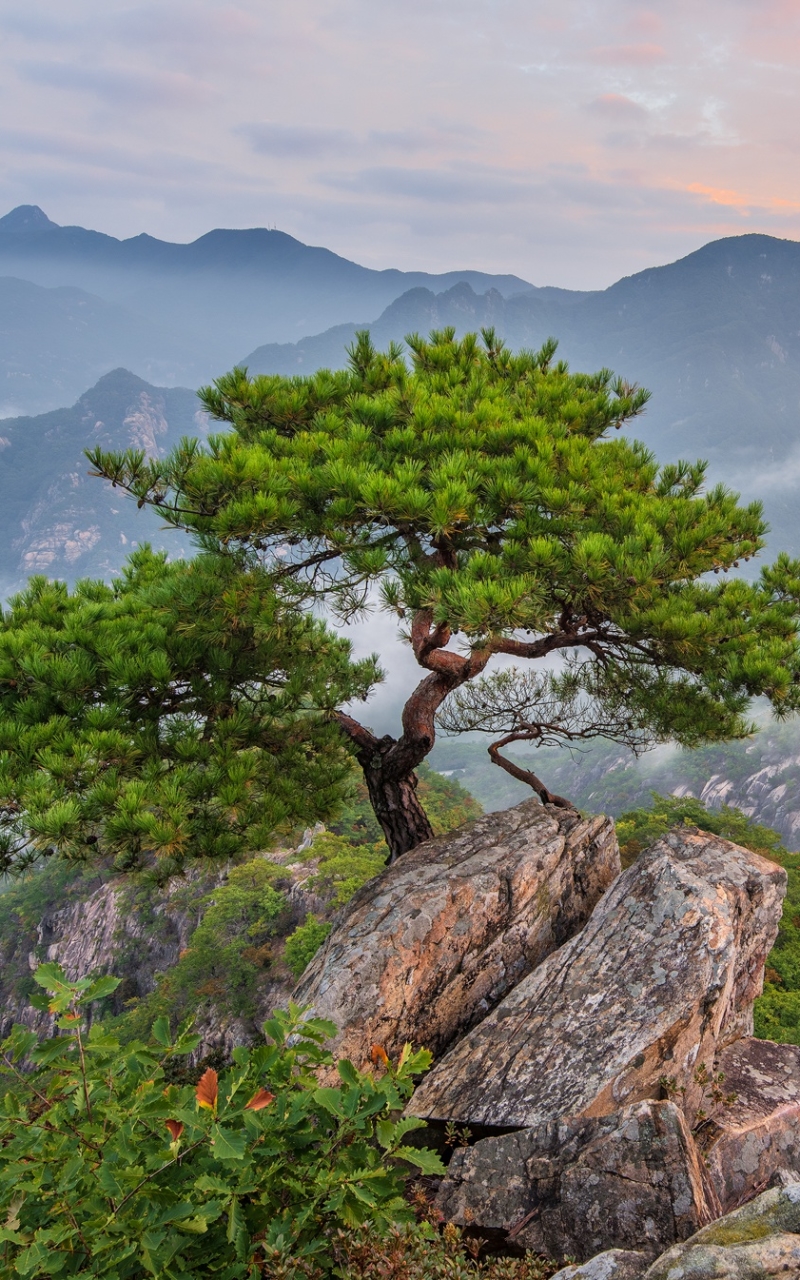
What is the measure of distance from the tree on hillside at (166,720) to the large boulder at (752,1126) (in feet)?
10.1

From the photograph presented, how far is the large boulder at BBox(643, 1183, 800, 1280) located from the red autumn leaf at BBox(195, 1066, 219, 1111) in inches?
61.0

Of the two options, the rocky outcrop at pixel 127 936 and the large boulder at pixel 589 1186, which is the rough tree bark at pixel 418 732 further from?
the rocky outcrop at pixel 127 936

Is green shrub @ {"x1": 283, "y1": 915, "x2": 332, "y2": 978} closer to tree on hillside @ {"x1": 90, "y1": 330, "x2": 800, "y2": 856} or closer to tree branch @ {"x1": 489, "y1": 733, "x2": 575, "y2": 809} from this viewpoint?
tree branch @ {"x1": 489, "y1": 733, "x2": 575, "y2": 809}

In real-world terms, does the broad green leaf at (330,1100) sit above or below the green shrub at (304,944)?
above

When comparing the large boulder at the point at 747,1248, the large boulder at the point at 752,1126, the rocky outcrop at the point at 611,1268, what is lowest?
the large boulder at the point at 752,1126

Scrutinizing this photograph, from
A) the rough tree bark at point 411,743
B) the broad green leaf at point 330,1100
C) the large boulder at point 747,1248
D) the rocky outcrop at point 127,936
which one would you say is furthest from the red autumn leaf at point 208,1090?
the rocky outcrop at point 127,936

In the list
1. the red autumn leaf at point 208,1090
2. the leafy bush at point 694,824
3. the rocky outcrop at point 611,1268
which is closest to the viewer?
the red autumn leaf at point 208,1090

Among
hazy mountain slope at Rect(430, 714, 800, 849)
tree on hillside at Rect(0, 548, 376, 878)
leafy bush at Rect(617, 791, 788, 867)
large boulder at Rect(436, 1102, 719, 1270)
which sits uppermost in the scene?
tree on hillside at Rect(0, 548, 376, 878)

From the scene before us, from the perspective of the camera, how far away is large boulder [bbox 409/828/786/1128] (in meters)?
4.05

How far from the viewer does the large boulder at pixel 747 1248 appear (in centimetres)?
215

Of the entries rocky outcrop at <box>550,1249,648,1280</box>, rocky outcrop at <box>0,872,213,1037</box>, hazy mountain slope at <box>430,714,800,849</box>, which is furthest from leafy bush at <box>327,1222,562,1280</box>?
hazy mountain slope at <box>430,714,800,849</box>

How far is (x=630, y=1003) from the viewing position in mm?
4352

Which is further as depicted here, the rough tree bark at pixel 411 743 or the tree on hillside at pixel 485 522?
the rough tree bark at pixel 411 743

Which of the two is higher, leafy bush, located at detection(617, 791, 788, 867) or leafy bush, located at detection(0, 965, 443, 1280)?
leafy bush, located at detection(0, 965, 443, 1280)
